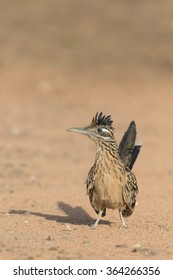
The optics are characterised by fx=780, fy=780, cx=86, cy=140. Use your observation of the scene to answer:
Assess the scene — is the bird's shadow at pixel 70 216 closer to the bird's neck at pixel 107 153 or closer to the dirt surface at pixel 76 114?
the dirt surface at pixel 76 114

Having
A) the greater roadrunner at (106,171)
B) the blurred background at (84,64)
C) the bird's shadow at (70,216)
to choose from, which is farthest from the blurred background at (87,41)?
the greater roadrunner at (106,171)

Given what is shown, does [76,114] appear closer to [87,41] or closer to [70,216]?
[87,41]

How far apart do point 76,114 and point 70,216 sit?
1194cm

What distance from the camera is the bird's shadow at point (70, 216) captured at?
364 inches

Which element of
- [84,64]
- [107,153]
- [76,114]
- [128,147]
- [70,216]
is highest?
[84,64]

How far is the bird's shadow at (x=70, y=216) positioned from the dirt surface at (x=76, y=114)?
14 millimetres

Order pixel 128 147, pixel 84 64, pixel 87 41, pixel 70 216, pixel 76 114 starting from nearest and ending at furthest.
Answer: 1. pixel 128 147
2. pixel 70 216
3. pixel 76 114
4. pixel 84 64
5. pixel 87 41

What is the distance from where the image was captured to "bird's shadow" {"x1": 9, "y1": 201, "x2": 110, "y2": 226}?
9.25m

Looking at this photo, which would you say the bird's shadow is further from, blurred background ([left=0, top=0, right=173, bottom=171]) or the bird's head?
blurred background ([left=0, top=0, right=173, bottom=171])

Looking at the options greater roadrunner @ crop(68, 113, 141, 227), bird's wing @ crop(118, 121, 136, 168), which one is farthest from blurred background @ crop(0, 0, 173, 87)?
greater roadrunner @ crop(68, 113, 141, 227)

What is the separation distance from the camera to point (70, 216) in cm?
969

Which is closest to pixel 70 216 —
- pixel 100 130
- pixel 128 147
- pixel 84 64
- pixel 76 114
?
pixel 128 147

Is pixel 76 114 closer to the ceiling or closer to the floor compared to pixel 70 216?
closer to the ceiling

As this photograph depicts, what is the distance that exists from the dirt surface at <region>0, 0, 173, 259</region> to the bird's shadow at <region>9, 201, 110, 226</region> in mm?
14
